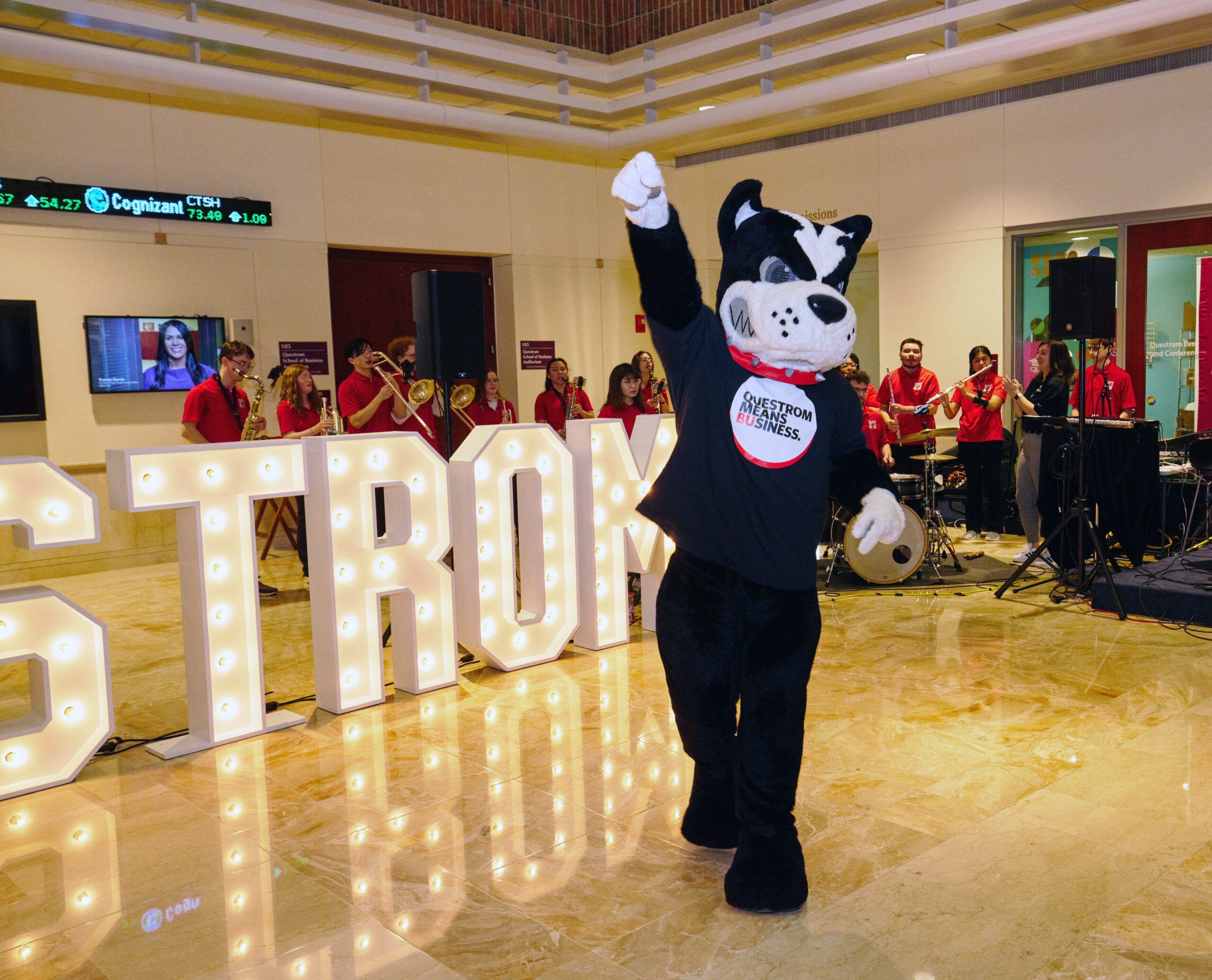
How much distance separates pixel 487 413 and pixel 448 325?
247cm

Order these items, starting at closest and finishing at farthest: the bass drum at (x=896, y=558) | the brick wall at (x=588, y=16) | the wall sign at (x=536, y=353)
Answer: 1. the bass drum at (x=896, y=558)
2. the brick wall at (x=588, y=16)
3. the wall sign at (x=536, y=353)

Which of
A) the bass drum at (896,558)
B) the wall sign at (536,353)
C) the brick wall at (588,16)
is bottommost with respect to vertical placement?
the bass drum at (896,558)

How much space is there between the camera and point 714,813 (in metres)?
3.00

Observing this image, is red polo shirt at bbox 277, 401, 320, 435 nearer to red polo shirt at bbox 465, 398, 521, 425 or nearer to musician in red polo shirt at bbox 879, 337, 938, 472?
red polo shirt at bbox 465, 398, 521, 425

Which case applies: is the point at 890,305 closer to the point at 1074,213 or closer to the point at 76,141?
the point at 1074,213

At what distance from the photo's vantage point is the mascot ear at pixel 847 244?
2.86 meters

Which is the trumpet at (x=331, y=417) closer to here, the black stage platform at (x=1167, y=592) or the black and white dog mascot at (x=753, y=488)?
the black and white dog mascot at (x=753, y=488)

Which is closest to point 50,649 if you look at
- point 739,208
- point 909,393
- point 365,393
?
point 739,208

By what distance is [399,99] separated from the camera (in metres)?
7.57

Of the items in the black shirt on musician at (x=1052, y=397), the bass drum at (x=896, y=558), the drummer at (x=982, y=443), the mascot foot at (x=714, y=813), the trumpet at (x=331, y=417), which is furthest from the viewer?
the drummer at (x=982, y=443)

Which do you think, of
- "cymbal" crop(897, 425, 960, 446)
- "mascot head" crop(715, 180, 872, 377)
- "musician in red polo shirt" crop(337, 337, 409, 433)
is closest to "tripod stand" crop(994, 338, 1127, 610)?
"cymbal" crop(897, 425, 960, 446)

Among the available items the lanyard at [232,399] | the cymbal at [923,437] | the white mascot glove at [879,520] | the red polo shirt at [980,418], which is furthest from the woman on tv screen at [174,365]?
the white mascot glove at [879,520]

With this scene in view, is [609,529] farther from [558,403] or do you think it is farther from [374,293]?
[374,293]

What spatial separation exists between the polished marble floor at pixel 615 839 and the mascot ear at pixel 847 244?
1.60 metres
